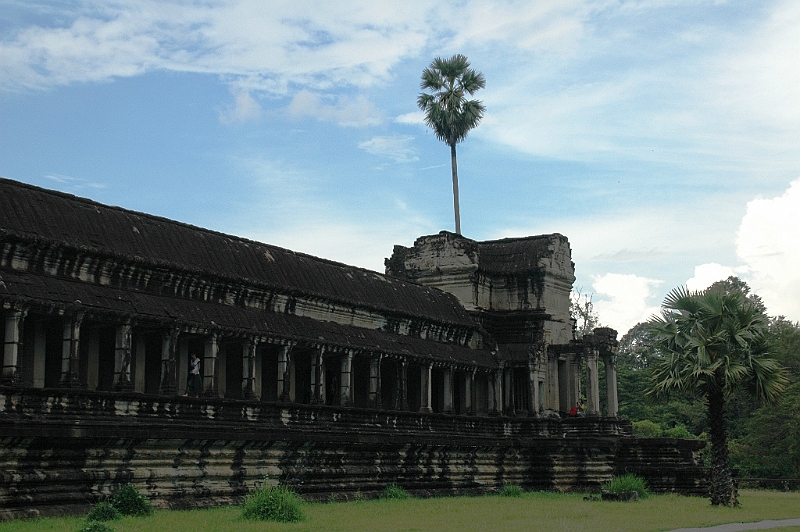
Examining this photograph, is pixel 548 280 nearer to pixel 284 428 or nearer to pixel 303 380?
pixel 303 380

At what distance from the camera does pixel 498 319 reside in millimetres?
41062

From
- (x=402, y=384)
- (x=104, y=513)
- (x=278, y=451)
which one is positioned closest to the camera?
(x=104, y=513)

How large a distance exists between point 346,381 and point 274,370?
6.68ft

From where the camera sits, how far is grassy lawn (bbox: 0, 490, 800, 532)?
1978 centimetres

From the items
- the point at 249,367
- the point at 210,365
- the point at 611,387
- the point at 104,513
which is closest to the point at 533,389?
the point at 611,387

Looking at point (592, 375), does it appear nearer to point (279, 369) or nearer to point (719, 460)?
point (719, 460)

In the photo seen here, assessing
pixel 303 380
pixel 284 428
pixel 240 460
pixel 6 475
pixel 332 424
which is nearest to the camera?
pixel 6 475

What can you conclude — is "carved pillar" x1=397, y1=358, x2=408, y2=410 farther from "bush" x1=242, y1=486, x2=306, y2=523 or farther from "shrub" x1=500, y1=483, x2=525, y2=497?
"bush" x1=242, y1=486, x2=306, y2=523

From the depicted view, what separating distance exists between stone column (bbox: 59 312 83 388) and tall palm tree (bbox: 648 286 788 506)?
15944mm

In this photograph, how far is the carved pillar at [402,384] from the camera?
33.2 metres

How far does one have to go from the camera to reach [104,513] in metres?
19.6

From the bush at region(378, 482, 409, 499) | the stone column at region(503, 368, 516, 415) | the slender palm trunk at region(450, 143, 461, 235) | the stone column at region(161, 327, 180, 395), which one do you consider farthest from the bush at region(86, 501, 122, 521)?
the slender palm trunk at region(450, 143, 461, 235)

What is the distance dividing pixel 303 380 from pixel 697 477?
45.4 feet

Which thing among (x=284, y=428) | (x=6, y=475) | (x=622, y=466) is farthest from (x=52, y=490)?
(x=622, y=466)
